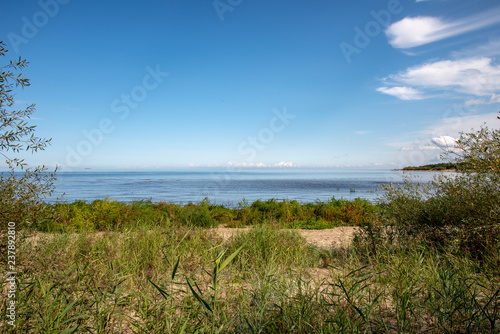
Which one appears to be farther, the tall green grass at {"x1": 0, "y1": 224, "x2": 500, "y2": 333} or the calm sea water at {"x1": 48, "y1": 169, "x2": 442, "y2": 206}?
the calm sea water at {"x1": 48, "y1": 169, "x2": 442, "y2": 206}

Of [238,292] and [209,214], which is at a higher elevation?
→ [238,292]

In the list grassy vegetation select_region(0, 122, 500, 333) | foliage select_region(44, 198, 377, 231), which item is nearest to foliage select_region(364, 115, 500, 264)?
grassy vegetation select_region(0, 122, 500, 333)

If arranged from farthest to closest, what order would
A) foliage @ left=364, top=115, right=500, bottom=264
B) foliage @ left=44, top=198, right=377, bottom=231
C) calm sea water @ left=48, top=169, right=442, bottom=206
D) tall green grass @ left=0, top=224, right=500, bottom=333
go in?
calm sea water @ left=48, top=169, right=442, bottom=206, foliage @ left=44, top=198, right=377, bottom=231, foliage @ left=364, top=115, right=500, bottom=264, tall green grass @ left=0, top=224, right=500, bottom=333

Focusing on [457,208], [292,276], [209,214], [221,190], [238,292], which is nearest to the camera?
[238,292]

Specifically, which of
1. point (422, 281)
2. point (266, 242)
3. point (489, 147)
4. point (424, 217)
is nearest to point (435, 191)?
point (424, 217)

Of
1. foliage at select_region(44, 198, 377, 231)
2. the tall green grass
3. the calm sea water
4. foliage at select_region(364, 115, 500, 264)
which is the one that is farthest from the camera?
the calm sea water

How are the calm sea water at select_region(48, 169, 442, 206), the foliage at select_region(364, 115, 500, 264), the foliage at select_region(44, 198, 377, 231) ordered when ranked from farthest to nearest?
the calm sea water at select_region(48, 169, 442, 206), the foliage at select_region(44, 198, 377, 231), the foliage at select_region(364, 115, 500, 264)

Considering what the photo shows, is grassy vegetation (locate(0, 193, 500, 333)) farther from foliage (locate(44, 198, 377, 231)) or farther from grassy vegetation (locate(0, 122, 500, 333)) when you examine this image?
foliage (locate(44, 198, 377, 231))

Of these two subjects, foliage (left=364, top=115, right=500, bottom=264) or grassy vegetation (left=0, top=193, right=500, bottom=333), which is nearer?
grassy vegetation (left=0, top=193, right=500, bottom=333)

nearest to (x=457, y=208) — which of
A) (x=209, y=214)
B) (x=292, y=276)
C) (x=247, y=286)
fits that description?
(x=292, y=276)

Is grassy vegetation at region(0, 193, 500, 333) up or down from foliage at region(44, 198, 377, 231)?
up

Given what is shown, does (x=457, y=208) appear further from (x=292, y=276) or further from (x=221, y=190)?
(x=221, y=190)

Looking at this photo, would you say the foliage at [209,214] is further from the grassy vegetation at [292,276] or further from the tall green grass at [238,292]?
the tall green grass at [238,292]

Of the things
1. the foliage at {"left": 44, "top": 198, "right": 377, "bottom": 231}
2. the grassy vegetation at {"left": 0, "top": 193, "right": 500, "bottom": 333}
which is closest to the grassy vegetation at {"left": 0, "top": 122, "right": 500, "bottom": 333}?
the grassy vegetation at {"left": 0, "top": 193, "right": 500, "bottom": 333}
